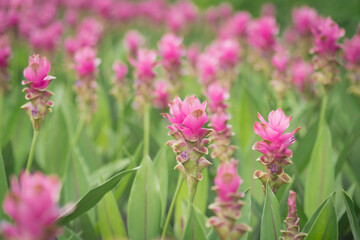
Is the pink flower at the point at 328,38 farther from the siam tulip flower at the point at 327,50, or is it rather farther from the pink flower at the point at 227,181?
the pink flower at the point at 227,181

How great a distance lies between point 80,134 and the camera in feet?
8.04

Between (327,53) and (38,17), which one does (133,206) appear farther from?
(38,17)

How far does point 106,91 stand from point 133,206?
6.24ft

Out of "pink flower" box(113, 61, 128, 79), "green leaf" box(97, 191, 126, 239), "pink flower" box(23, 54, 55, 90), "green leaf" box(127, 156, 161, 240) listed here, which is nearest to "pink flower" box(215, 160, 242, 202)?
"green leaf" box(127, 156, 161, 240)

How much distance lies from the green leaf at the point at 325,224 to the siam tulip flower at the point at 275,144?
20 cm

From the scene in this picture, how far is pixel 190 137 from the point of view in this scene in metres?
1.32

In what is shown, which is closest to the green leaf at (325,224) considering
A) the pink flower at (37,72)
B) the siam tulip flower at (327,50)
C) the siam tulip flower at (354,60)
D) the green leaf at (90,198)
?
the green leaf at (90,198)

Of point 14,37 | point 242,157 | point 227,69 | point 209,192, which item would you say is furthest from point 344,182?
point 14,37

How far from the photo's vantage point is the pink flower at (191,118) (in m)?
1.28

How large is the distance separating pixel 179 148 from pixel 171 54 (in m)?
1.37

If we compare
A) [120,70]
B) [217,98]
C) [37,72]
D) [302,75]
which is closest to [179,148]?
[37,72]

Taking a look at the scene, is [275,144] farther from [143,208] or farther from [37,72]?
[37,72]

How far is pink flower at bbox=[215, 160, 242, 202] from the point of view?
1.03 meters

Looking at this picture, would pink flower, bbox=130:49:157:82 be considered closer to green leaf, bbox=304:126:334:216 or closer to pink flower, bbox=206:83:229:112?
pink flower, bbox=206:83:229:112
